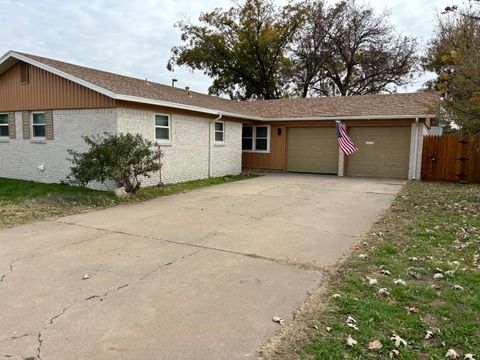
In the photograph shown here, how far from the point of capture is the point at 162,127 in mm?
Answer: 12320

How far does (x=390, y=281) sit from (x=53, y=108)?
1136 centimetres

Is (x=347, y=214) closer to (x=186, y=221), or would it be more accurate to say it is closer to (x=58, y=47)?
(x=186, y=221)

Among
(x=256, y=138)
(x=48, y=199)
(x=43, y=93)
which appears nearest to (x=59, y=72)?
(x=43, y=93)

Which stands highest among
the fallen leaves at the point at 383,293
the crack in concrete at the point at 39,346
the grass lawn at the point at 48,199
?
the grass lawn at the point at 48,199

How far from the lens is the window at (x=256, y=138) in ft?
61.3

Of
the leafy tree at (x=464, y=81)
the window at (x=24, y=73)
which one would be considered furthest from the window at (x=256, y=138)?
the window at (x=24, y=73)

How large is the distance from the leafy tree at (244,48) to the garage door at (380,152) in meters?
16.5

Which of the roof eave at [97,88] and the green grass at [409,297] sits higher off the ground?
the roof eave at [97,88]

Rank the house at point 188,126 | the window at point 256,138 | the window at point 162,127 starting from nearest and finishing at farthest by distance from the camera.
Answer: the house at point 188,126 → the window at point 162,127 → the window at point 256,138

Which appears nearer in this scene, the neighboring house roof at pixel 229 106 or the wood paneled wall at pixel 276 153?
the neighboring house roof at pixel 229 106

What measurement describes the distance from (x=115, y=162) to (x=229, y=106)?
9.52 m

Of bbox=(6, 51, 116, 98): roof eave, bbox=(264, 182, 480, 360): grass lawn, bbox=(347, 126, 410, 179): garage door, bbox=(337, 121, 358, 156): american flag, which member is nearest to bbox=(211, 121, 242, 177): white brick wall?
bbox=(337, 121, 358, 156): american flag

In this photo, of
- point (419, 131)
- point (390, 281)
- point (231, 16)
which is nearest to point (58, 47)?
point (231, 16)

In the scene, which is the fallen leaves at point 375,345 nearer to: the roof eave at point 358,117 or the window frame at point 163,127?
the window frame at point 163,127
